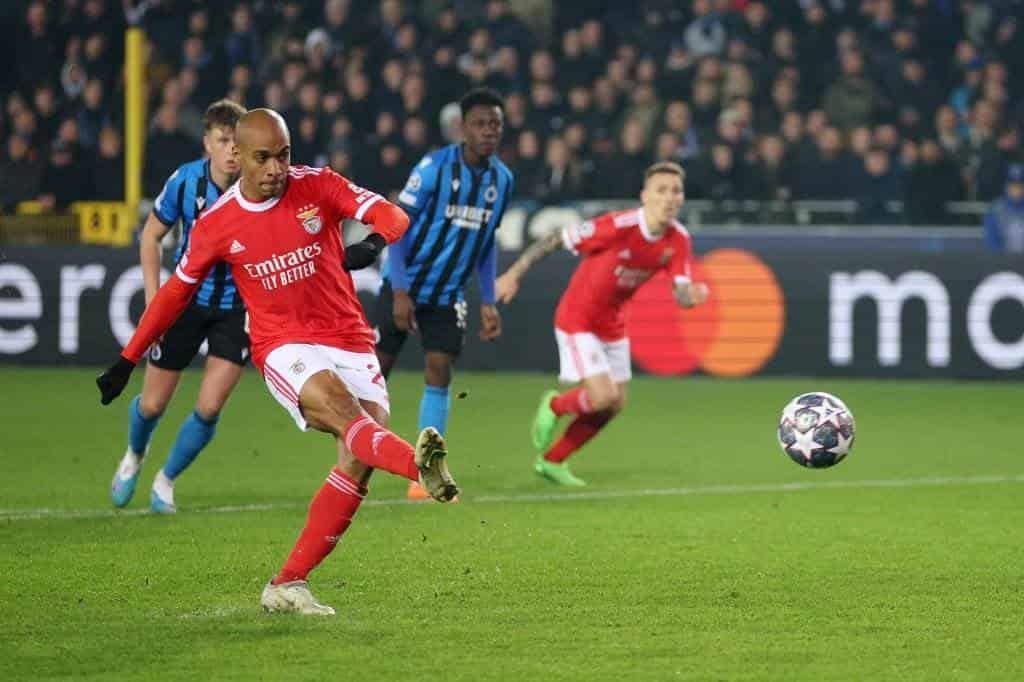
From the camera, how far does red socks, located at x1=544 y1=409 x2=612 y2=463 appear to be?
11234 mm

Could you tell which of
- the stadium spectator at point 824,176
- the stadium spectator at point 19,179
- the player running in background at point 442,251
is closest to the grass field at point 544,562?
the player running in background at point 442,251

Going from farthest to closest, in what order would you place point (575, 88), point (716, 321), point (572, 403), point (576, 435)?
point (575, 88) < point (716, 321) < point (572, 403) < point (576, 435)

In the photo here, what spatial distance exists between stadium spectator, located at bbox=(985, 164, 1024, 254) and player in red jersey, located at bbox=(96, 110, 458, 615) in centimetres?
1116

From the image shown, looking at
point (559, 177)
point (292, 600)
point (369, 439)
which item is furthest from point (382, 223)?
point (559, 177)

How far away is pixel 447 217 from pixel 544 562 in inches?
127

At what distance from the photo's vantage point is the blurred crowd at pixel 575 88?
18312 mm

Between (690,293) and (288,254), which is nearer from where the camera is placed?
(288,254)

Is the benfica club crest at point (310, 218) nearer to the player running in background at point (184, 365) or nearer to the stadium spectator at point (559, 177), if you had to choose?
the player running in background at point (184, 365)

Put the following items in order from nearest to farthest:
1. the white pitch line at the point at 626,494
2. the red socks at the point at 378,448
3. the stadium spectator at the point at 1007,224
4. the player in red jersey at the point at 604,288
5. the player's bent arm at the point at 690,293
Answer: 1. the red socks at the point at 378,448
2. the white pitch line at the point at 626,494
3. the player's bent arm at the point at 690,293
4. the player in red jersey at the point at 604,288
5. the stadium spectator at the point at 1007,224

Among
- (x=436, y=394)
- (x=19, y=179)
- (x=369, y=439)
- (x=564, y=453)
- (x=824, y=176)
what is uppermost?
(x=824, y=176)

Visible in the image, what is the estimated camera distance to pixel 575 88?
19562mm

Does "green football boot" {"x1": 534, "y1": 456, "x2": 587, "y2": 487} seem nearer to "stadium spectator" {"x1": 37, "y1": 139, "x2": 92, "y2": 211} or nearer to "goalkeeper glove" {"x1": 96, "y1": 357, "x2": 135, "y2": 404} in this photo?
"goalkeeper glove" {"x1": 96, "y1": 357, "x2": 135, "y2": 404}

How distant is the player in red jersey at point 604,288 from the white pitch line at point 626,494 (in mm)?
780

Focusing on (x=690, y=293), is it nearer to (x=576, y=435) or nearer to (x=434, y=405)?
(x=576, y=435)
